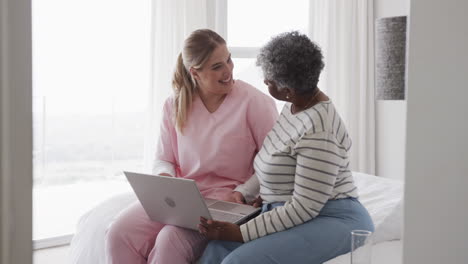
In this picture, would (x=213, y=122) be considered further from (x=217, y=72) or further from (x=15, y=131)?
(x=15, y=131)

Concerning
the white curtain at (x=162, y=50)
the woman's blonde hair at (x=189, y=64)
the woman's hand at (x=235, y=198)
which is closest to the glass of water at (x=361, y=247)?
the woman's hand at (x=235, y=198)

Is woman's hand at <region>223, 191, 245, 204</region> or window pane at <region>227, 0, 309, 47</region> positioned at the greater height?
window pane at <region>227, 0, 309, 47</region>

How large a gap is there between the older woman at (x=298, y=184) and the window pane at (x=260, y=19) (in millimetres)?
2449

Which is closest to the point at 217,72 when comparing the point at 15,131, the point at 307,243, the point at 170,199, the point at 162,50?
the point at 170,199

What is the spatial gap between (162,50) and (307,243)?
234 cm

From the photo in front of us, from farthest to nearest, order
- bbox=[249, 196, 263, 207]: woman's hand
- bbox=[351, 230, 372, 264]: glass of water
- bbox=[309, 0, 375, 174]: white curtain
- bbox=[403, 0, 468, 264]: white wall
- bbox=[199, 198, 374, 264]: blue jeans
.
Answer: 1. bbox=[309, 0, 375, 174]: white curtain
2. bbox=[249, 196, 263, 207]: woman's hand
3. bbox=[199, 198, 374, 264]: blue jeans
4. bbox=[351, 230, 372, 264]: glass of water
5. bbox=[403, 0, 468, 264]: white wall

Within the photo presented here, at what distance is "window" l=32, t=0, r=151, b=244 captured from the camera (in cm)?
363

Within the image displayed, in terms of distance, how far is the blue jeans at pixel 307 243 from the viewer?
5.49 ft

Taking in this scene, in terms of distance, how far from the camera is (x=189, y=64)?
2.24 metres

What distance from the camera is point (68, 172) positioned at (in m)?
3.79

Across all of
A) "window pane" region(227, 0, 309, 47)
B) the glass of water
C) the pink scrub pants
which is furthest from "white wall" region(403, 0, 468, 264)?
"window pane" region(227, 0, 309, 47)

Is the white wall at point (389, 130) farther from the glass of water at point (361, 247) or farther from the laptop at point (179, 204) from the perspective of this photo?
the glass of water at point (361, 247)

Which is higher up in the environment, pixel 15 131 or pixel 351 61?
pixel 351 61

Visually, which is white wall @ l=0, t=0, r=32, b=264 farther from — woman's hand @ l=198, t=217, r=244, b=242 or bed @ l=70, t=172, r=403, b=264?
bed @ l=70, t=172, r=403, b=264
